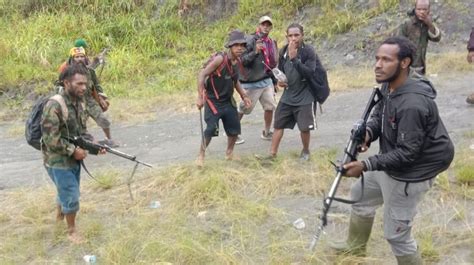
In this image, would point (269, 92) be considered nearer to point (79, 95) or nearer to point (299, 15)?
Answer: point (79, 95)

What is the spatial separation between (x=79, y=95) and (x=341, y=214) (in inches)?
92.2

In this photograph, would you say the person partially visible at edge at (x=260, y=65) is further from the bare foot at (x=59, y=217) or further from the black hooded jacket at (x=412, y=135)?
the black hooded jacket at (x=412, y=135)

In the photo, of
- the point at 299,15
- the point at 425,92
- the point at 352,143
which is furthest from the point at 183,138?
the point at 299,15

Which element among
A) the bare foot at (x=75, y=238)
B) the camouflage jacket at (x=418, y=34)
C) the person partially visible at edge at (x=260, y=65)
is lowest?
the bare foot at (x=75, y=238)

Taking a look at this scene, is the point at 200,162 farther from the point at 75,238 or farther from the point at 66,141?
the point at 66,141

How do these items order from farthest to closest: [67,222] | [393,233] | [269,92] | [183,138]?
[183,138] < [269,92] < [67,222] < [393,233]

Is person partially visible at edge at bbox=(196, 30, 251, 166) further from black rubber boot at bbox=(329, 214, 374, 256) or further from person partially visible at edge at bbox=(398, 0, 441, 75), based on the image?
black rubber boot at bbox=(329, 214, 374, 256)

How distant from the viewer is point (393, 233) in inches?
138

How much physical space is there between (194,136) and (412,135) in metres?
5.00

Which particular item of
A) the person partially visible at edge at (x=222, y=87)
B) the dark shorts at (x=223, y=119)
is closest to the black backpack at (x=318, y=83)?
the person partially visible at edge at (x=222, y=87)

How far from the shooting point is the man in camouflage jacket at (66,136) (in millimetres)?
4258

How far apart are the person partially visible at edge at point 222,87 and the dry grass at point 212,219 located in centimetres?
43

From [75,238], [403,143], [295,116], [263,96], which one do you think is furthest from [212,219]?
[263,96]

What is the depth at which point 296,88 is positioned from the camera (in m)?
6.04
